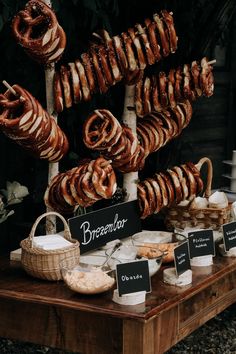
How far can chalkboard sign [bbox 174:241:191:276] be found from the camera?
10.6 ft

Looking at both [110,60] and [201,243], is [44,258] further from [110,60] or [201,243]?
[110,60]

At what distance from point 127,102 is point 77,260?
3.36 feet

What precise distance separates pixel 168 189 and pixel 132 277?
110cm

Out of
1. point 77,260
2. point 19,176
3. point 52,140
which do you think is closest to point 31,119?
point 52,140

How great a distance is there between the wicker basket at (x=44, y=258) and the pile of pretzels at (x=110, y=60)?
2.23 feet

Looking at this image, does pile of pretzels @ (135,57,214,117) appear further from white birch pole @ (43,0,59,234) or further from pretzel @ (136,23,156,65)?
white birch pole @ (43,0,59,234)

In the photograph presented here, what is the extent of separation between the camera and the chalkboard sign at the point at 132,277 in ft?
9.69

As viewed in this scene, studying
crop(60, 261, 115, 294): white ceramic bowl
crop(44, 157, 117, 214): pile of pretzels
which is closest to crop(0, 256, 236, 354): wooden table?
crop(60, 261, 115, 294): white ceramic bowl

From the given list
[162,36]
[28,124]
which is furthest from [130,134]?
[28,124]

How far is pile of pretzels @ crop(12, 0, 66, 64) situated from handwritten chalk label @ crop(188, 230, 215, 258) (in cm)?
112

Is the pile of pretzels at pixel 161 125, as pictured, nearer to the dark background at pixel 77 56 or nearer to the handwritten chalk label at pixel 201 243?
the dark background at pixel 77 56

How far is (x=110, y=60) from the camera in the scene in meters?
3.58

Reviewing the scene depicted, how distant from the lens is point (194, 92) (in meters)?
3.81

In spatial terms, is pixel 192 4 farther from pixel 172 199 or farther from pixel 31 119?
pixel 31 119
